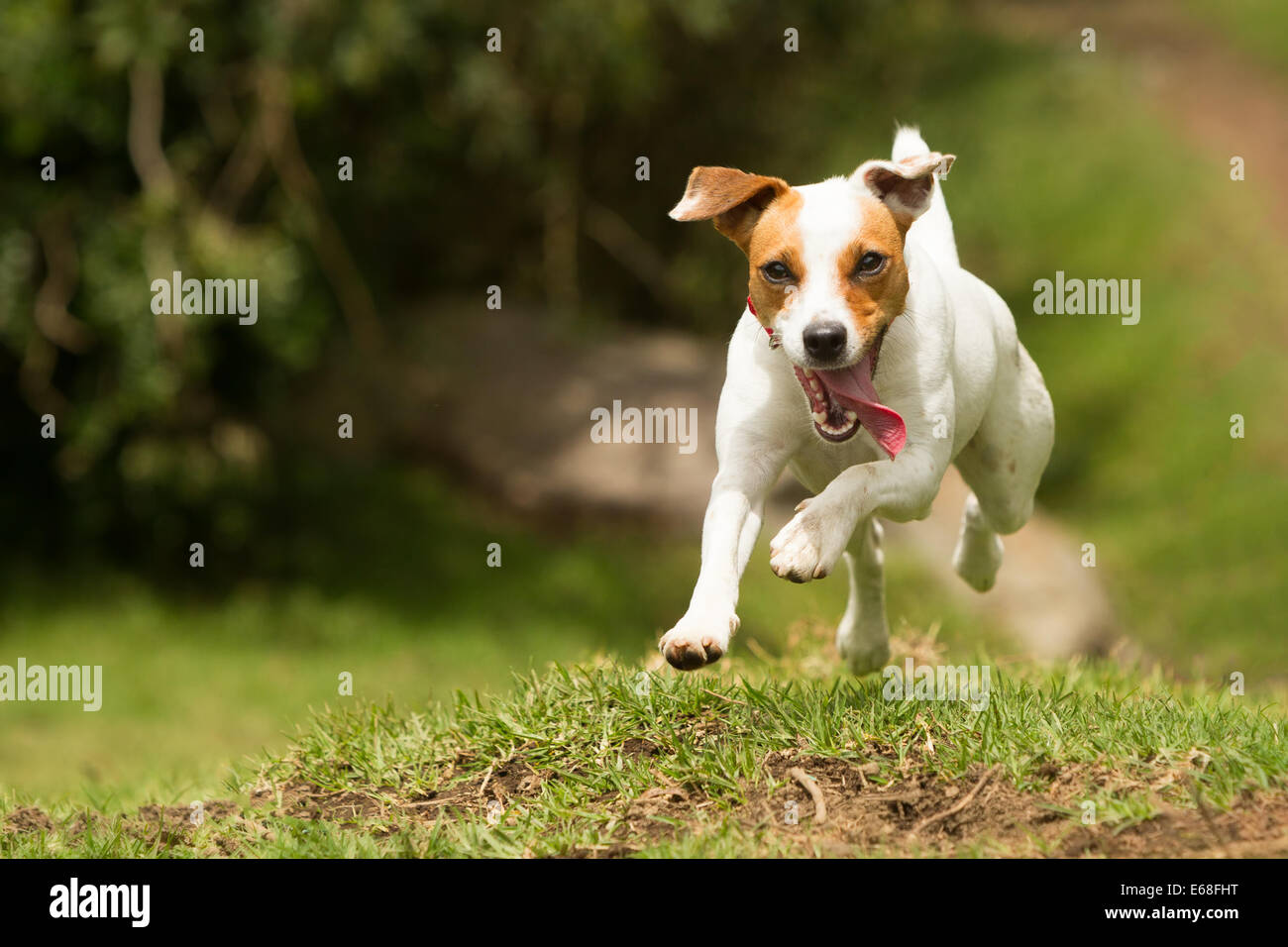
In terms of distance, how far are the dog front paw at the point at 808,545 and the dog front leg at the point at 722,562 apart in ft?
0.68

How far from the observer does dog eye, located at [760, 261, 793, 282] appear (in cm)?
484

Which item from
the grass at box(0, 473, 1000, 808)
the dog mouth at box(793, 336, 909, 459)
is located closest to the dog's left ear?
the dog mouth at box(793, 336, 909, 459)

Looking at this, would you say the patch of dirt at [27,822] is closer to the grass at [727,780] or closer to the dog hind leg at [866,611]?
the grass at [727,780]

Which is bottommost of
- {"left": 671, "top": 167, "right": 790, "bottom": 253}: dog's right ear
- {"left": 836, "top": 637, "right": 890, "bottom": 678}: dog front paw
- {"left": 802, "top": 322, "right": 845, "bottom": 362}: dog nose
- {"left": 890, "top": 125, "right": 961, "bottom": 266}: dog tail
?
{"left": 836, "top": 637, "right": 890, "bottom": 678}: dog front paw

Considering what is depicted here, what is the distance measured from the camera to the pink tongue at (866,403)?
4898 mm

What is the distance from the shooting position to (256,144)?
11391 mm

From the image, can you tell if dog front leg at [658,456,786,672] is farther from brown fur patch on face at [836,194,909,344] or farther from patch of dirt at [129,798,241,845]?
patch of dirt at [129,798,241,845]

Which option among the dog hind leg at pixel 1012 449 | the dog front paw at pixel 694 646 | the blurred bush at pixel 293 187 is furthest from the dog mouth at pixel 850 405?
the blurred bush at pixel 293 187

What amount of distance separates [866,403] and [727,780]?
1298 mm

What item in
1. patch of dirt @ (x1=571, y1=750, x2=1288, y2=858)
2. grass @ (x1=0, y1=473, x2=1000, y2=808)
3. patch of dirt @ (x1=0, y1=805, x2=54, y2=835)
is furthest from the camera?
grass @ (x1=0, y1=473, x2=1000, y2=808)

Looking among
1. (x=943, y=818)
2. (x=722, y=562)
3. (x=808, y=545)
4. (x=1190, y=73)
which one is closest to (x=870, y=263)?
(x=808, y=545)

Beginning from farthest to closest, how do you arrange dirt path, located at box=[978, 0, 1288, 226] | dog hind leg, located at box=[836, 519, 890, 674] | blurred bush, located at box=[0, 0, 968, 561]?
dirt path, located at box=[978, 0, 1288, 226] < blurred bush, located at box=[0, 0, 968, 561] < dog hind leg, located at box=[836, 519, 890, 674]

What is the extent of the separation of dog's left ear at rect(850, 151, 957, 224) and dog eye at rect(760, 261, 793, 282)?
1.59ft

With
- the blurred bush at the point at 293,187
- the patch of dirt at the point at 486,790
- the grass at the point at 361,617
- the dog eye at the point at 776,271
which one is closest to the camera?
the dog eye at the point at 776,271
